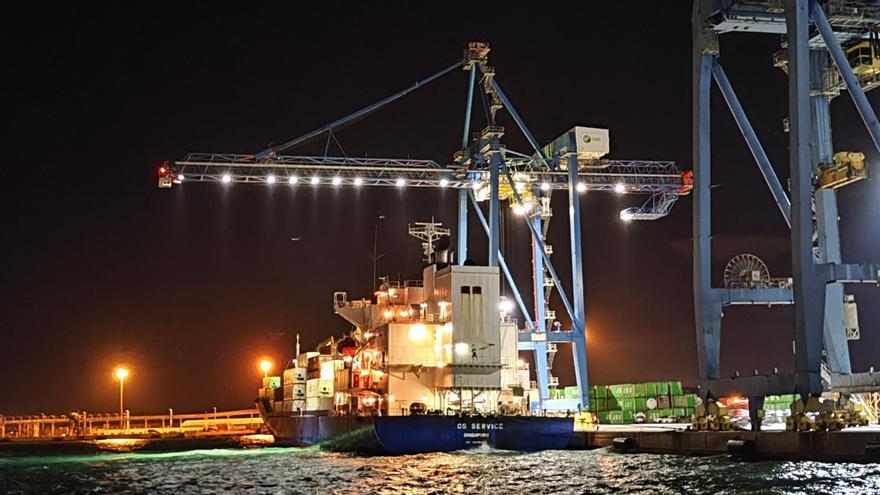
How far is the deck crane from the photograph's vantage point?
162 feet

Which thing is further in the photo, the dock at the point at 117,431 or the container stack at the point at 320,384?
the dock at the point at 117,431

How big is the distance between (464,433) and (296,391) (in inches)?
761

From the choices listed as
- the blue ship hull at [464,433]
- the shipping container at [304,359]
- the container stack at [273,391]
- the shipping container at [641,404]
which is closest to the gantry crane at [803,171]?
the blue ship hull at [464,433]

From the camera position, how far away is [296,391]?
54.2 m

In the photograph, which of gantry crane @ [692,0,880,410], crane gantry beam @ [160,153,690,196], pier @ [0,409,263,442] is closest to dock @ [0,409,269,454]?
pier @ [0,409,263,442]

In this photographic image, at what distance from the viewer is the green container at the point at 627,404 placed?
163 ft

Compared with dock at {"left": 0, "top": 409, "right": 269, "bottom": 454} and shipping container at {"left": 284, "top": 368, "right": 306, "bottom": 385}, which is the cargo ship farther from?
dock at {"left": 0, "top": 409, "right": 269, "bottom": 454}

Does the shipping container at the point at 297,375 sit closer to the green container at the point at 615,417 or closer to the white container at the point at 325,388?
the white container at the point at 325,388

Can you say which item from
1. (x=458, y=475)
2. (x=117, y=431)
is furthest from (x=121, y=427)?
(x=458, y=475)

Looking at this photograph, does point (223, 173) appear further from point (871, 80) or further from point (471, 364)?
point (871, 80)

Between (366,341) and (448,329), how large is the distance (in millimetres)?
6185

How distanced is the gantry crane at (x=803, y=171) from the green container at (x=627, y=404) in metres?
Answer: 14.6

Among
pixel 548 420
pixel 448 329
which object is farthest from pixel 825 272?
pixel 448 329

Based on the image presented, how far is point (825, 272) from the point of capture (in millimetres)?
27219
